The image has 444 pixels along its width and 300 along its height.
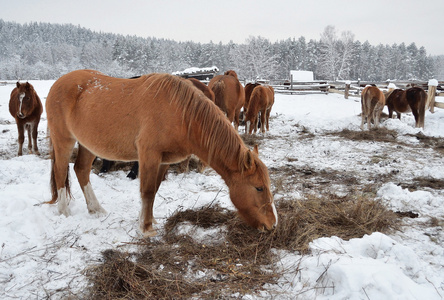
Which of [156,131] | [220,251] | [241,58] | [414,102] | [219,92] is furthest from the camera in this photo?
[241,58]

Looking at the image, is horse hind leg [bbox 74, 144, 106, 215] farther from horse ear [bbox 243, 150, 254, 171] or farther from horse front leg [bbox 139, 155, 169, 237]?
horse ear [bbox 243, 150, 254, 171]

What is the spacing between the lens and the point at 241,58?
61875 millimetres

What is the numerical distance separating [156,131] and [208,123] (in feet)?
1.90

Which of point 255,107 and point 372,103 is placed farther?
point 372,103

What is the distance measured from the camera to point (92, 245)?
2939 millimetres

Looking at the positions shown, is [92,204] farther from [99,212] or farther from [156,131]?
[156,131]

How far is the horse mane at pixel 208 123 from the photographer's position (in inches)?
112

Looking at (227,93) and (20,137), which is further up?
(227,93)

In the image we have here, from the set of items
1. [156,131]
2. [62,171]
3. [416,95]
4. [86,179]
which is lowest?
[86,179]

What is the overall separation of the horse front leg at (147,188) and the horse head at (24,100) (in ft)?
20.8

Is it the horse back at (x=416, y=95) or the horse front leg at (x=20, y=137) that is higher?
the horse back at (x=416, y=95)

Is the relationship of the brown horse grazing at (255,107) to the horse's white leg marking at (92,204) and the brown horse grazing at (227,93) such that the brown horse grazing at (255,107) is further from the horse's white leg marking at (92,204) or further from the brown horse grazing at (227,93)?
the horse's white leg marking at (92,204)

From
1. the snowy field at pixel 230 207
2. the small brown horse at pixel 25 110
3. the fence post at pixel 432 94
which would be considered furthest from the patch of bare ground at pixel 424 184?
the fence post at pixel 432 94

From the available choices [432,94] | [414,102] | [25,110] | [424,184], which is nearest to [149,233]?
[424,184]
